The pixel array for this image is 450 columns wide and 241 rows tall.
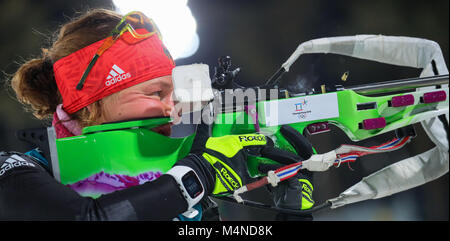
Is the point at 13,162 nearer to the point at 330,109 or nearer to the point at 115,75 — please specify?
the point at 115,75

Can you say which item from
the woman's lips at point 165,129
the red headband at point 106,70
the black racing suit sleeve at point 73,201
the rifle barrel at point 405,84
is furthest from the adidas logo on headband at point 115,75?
the rifle barrel at point 405,84

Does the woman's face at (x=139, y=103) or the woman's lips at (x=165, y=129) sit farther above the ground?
the woman's face at (x=139, y=103)

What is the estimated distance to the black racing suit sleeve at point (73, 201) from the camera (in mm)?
511

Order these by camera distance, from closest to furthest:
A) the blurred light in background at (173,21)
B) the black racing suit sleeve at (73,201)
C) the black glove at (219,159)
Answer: the black racing suit sleeve at (73,201) < the black glove at (219,159) < the blurred light in background at (173,21)

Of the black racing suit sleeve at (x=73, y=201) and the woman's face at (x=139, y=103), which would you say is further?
the woman's face at (x=139, y=103)

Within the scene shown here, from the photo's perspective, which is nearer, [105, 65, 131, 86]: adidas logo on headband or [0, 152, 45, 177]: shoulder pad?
[0, 152, 45, 177]: shoulder pad

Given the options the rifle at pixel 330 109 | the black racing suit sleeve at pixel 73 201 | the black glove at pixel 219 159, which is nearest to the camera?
the black racing suit sleeve at pixel 73 201

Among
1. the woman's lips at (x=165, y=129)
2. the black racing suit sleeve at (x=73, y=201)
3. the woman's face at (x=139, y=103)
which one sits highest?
the woman's face at (x=139, y=103)

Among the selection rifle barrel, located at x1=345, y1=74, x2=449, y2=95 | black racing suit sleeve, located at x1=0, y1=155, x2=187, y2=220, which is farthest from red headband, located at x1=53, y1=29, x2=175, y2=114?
rifle barrel, located at x1=345, y1=74, x2=449, y2=95

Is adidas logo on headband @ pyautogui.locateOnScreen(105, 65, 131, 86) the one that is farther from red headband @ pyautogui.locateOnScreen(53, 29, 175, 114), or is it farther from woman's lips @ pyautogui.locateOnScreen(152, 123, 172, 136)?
woman's lips @ pyautogui.locateOnScreen(152, 123, 172, 136)

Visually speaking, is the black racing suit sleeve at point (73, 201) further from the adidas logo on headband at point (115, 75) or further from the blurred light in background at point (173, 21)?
the blurred light in background at point (173, 21)

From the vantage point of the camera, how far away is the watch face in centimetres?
58

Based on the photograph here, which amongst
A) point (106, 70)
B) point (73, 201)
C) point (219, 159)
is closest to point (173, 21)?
point (106, 70)
